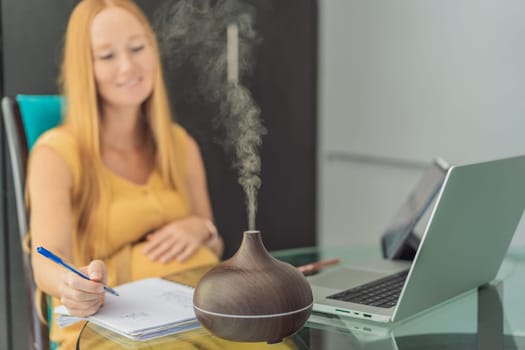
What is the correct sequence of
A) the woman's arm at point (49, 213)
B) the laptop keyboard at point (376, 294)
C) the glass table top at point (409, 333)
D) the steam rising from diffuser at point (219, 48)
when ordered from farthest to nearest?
the steam rising from diffuser at point (219, 48)
the woman's arm at point (49, 213)
the laptop keyboard at point (376, 294)
the glass table top at point (409, 333)

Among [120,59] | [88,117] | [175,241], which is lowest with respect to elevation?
[175,241]

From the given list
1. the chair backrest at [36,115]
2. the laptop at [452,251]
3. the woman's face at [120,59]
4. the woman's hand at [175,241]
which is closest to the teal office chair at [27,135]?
the chair backrest at [36,115]

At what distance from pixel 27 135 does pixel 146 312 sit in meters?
0.78

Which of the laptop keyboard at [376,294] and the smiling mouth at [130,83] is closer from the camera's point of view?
the laptop keyboard at [376,294]

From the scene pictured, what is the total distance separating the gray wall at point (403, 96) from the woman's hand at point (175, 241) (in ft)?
3.96

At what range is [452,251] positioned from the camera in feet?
4.01

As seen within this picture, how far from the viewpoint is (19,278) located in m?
2.32

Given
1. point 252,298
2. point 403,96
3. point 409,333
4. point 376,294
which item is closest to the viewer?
point 252,298

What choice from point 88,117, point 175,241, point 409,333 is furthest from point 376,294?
point 88,117

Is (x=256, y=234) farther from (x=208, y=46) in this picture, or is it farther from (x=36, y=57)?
(x=208, y=46)

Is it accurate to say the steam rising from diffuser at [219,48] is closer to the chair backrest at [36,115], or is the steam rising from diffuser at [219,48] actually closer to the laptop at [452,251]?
the chair backrest at [36,115]

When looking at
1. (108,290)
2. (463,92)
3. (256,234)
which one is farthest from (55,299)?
(463,92)

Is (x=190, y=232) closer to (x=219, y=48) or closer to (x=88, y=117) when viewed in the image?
(x=88, y=117)

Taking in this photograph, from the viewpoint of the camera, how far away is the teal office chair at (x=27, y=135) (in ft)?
5.56
